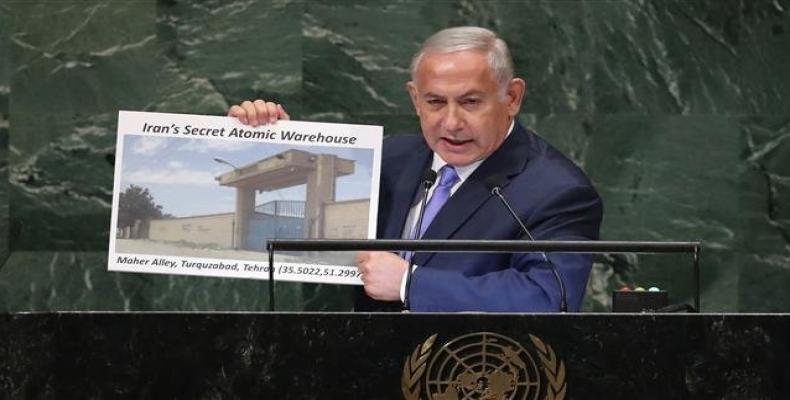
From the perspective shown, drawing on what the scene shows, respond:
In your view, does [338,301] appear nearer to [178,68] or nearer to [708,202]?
[178,68]

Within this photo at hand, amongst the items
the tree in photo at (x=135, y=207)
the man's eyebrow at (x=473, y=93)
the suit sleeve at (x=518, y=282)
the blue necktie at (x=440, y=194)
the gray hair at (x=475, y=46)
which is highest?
the gray hair at (x=475, y=46)

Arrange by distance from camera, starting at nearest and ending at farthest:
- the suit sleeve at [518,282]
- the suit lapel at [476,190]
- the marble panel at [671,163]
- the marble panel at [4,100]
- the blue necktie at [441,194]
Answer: the suit sleeve at [518,282] → the suit lapel at [476,190] → the blue necktie at [441,194] → the marble panel at [4,100] → the marble panel at [671,163]

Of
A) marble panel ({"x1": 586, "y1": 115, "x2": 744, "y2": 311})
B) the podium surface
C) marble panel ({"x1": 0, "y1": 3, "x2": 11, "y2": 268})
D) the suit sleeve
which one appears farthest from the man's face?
marble panel ({"x1": 0, "y1": 3, "x2": 11, "y2": 268})

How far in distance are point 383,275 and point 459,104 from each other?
0.60 m

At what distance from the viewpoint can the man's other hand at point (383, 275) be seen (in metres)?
3.89

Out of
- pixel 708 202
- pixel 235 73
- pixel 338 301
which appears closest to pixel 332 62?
pixel 235 73

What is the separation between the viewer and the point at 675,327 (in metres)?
2.82

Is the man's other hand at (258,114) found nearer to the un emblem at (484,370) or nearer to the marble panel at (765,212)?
the un emblem at (484,370)

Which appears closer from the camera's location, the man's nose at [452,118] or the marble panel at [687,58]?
the man's nose at [452,118]

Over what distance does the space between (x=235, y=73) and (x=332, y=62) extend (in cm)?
40

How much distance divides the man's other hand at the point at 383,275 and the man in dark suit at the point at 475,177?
0.02 m

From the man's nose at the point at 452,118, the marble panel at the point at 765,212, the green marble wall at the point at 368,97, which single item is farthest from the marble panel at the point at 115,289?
the man's nose at the point at 452,118

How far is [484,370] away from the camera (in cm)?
279

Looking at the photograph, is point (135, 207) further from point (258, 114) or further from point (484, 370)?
point (484, 370)
